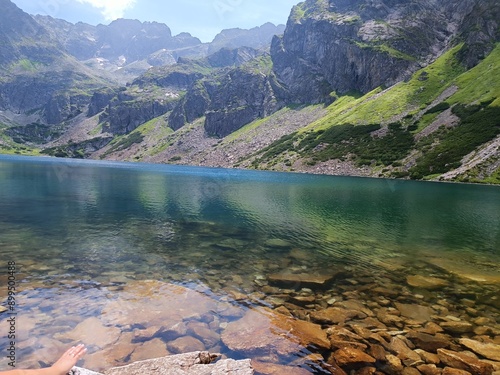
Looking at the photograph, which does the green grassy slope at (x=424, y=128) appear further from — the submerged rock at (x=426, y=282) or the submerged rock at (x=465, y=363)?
the submerged rock at (x=465, y=363)

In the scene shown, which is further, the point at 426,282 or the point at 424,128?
the point at 424,128

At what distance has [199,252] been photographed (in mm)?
26781

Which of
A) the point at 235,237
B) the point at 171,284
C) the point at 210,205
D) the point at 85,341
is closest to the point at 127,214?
the point at 210,205

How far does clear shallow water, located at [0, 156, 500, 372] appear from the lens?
49.3 feet

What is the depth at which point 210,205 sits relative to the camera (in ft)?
176

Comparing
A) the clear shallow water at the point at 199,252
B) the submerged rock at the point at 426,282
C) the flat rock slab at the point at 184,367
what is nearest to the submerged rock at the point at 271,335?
the clear shallow water at the point at 199,252

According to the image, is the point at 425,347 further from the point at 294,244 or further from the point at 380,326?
the point at 294,244

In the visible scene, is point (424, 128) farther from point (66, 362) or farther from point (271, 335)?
point (66, 362)

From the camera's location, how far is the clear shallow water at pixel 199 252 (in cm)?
1503

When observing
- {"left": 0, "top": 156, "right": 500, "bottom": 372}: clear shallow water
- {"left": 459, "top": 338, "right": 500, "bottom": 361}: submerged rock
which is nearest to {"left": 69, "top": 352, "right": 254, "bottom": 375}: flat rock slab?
{"left": 0, "top": 156, "right": 500, "bottom": 372}: clear shallow water

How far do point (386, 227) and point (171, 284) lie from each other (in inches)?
1187

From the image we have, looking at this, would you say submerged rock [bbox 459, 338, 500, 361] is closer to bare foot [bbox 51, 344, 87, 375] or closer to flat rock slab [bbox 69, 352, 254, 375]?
flat rock slab [bbox 69, 352, 254, 375]

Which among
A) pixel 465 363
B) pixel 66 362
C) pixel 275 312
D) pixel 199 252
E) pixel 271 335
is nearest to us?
pixel 66 362

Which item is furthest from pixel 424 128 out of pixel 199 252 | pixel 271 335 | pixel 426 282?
pixel 271 335
